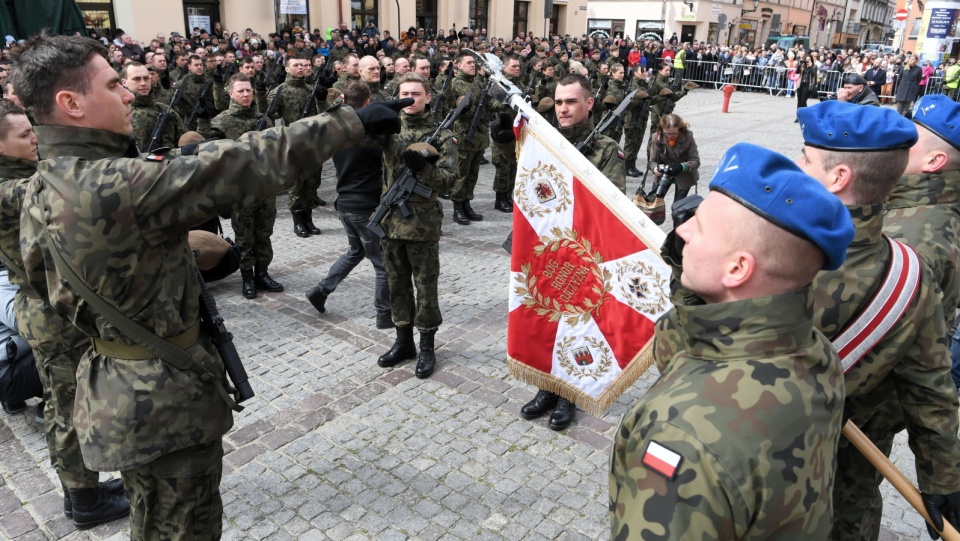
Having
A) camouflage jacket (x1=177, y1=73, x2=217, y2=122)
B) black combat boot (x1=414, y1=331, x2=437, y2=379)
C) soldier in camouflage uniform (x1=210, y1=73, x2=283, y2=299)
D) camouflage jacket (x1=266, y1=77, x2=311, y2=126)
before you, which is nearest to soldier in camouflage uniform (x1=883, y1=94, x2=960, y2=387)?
black combat boot (x1=414, y1=331, x2=437, y2=379)

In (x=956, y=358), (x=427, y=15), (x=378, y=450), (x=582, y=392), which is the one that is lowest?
(x=378, y=450)

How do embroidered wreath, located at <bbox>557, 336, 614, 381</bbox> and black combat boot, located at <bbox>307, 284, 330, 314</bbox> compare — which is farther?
black combat boot, located at <bbox>307, 284, 330, 314</bbox>

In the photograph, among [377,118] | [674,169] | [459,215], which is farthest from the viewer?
[459,215]

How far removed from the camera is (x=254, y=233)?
6.36 meters

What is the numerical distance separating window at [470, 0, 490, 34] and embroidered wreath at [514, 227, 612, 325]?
29.8 m

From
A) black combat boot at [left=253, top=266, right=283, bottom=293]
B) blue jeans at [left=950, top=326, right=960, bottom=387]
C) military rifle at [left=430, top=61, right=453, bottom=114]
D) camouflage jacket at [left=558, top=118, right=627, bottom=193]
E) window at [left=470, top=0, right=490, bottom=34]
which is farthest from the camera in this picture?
window at [left=470, top=0, right=490, bottom=34]

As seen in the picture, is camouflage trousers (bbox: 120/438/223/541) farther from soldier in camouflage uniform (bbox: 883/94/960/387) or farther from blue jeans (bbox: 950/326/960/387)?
blue jeans (bbox: 950/326/960/387)

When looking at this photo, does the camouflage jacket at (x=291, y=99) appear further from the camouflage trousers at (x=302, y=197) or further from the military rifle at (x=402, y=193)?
the military rifle at (x=402, y=193)

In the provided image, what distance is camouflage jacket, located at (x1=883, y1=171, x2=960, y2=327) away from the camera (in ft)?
8.02

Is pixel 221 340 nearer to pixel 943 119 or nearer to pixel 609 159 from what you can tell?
pixel 609 159

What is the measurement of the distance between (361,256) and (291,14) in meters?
21.0

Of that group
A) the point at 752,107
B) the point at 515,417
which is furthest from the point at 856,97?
the point at 752,107

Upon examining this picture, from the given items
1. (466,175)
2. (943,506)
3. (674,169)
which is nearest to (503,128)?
(943,506)

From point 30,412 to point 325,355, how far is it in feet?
6.46
